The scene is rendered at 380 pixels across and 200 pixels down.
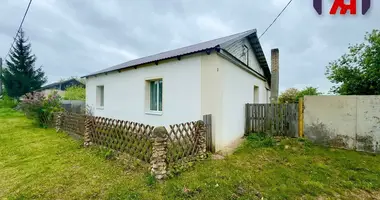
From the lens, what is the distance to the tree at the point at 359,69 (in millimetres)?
8523

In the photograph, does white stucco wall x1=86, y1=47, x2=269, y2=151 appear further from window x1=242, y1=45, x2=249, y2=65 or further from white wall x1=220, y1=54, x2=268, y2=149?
window x1=242, y1=45, x2=249, y2=65

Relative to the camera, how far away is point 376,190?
3.61 meters

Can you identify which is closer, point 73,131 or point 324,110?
point 324,110

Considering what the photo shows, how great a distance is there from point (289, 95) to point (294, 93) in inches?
18.4

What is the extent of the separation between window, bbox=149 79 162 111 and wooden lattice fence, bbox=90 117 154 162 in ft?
7.24

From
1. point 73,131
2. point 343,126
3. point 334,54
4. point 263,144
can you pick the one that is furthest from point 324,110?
point 73,131

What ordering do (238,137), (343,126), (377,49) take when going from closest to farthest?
(343,126)
(238,137)
(377,49)

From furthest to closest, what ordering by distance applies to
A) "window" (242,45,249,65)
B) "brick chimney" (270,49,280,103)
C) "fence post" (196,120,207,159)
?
"brick chimney" (270,49,280,103) → "window" (242,45,249,65) → "fence post" (196,120,207,159)

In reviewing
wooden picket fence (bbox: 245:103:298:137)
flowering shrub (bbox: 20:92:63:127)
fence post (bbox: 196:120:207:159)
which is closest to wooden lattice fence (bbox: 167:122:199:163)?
fence post (bbox: 196:120:207:159)

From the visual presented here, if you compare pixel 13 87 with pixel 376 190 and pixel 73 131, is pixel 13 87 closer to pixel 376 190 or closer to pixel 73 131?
pixel 73 131

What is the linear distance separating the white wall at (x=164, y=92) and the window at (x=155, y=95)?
1.02 ft

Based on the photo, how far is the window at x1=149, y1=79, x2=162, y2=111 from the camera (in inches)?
293

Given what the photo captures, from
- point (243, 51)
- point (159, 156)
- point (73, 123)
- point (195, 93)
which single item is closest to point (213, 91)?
point (195, 93)

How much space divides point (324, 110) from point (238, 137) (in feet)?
10.9
